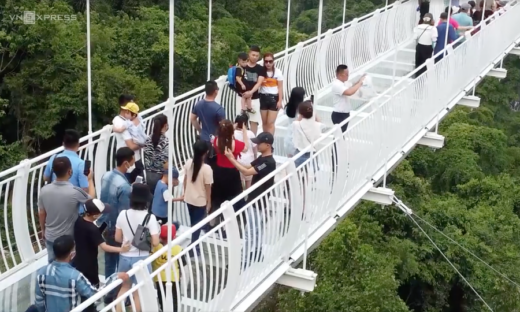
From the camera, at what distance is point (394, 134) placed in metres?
8.59

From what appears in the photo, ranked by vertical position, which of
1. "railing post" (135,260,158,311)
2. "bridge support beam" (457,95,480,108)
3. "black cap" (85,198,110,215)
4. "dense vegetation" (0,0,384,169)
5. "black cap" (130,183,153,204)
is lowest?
"dense vegetation" (0,0,384,169)

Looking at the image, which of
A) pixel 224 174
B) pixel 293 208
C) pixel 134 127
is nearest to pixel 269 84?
pixel 134 127

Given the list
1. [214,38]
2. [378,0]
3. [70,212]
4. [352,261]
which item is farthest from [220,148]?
[378,0]

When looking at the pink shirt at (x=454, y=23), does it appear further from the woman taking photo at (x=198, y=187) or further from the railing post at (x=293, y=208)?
the woman taking photo at (x=198, y=187)

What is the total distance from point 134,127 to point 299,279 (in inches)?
79.2

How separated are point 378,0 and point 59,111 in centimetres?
1982

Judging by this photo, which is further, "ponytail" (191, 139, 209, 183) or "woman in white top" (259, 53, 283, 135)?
"woman in white top" (259, 53, 283, 135)

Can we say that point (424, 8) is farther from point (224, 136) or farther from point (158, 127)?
point (224, 136)

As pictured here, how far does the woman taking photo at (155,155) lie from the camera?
21.1ft

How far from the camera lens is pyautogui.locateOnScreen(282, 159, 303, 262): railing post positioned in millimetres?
5867

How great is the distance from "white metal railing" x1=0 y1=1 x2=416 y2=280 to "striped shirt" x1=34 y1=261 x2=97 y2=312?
113cm

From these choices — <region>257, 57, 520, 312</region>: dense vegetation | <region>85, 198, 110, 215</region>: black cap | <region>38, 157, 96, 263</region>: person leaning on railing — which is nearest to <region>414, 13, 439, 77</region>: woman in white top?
<region>257, 57, 520, 312</region>: dense vegetation

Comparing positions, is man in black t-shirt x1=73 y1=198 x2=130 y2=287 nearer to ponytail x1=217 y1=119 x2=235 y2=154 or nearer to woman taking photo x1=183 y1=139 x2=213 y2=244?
woman taking photo x1=183 y1=139 x2=213 y2=244

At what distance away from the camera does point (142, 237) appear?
497cm
